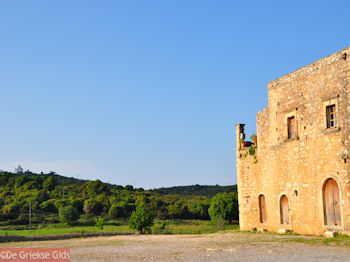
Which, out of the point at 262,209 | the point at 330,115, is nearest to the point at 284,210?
the point at 262,209

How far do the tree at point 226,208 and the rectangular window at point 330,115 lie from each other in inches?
1048

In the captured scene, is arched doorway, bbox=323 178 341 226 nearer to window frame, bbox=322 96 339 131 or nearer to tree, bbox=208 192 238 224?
window frame, bbox=322 96 339 131

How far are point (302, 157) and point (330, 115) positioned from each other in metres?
2.58

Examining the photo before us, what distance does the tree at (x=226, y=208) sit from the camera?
1716 inches

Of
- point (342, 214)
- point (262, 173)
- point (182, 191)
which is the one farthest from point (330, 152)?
point (182, 191)

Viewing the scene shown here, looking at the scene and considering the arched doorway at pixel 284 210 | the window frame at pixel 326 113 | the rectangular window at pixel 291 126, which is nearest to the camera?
the window frame at pixel 326 113

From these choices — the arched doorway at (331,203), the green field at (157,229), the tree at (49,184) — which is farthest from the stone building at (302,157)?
the tree at (49,184)

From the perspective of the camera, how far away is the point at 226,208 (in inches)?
1716

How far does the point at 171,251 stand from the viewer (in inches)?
534

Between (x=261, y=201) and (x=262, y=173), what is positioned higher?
(x=262, y=173)

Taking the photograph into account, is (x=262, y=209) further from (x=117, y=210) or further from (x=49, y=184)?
(x=49, y=184)

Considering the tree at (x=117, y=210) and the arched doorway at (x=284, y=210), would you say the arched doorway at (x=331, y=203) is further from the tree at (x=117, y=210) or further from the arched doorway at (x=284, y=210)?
the tree at (x=117, y=210)

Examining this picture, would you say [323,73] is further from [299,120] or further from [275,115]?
[275,115]

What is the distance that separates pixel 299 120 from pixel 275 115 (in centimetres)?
211
